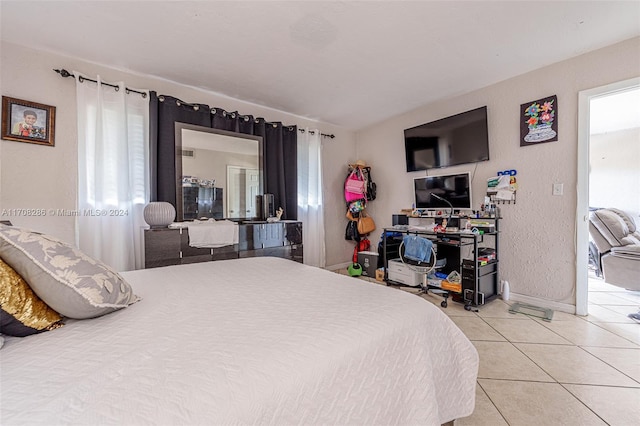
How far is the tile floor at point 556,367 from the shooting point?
4.46 ft

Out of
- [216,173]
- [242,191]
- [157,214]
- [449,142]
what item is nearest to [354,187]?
[449,142]

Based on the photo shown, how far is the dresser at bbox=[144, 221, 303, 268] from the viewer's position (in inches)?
95.1

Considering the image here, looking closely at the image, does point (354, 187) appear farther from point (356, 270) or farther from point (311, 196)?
point (356, 270)

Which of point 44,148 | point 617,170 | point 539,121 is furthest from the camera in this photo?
point 617,170

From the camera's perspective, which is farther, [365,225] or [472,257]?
[365,225]

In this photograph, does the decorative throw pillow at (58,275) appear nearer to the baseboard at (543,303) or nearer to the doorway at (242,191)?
the doorway at (242,191)

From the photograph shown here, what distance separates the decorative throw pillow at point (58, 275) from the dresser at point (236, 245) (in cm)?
158

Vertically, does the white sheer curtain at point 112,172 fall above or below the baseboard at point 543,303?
above

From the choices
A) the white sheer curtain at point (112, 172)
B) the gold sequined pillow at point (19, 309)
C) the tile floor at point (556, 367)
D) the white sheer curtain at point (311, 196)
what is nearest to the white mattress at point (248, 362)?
the gold sequined pillow at point (19, 309)

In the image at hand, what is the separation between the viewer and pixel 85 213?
2443mm

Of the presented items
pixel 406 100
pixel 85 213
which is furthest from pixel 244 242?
pixel 406 100

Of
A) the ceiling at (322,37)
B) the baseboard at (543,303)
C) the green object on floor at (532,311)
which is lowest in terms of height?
the green object on floor at (532,311)

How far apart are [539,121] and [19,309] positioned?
3.92 metres

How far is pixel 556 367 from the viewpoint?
174 cm
